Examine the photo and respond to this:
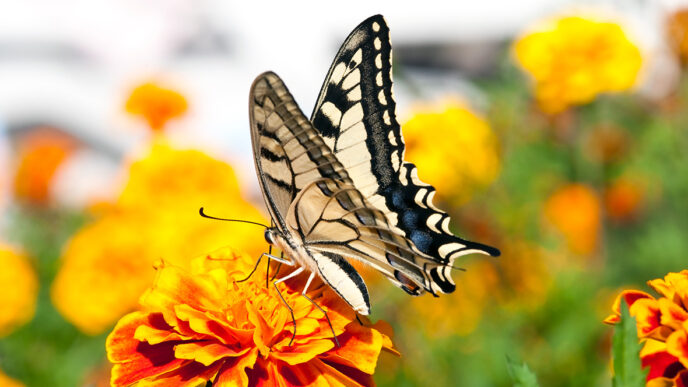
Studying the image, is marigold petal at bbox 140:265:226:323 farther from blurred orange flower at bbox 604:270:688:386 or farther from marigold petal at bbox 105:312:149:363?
blurred orange flower at bbox 604:270:688:386

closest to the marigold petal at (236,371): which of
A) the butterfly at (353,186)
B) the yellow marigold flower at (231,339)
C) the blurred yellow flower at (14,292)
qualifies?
the yellow marigold flower at (231,339)

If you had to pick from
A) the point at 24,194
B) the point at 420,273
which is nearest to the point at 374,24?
the point at 420,273

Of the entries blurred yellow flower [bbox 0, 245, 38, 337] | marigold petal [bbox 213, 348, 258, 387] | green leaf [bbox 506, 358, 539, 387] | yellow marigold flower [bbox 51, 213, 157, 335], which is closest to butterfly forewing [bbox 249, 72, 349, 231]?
marigold petal [bbox 213, 348, 258, 387]

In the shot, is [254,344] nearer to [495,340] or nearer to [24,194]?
[495,340]

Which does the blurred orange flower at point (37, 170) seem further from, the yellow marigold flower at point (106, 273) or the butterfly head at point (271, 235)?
the butterfly head at point (271, 235)

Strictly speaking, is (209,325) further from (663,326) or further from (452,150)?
(452,150)

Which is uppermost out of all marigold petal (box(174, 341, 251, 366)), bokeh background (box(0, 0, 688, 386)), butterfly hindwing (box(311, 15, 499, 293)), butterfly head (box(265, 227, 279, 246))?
butterfly hindwing (box(311, 15, 499, 293))
